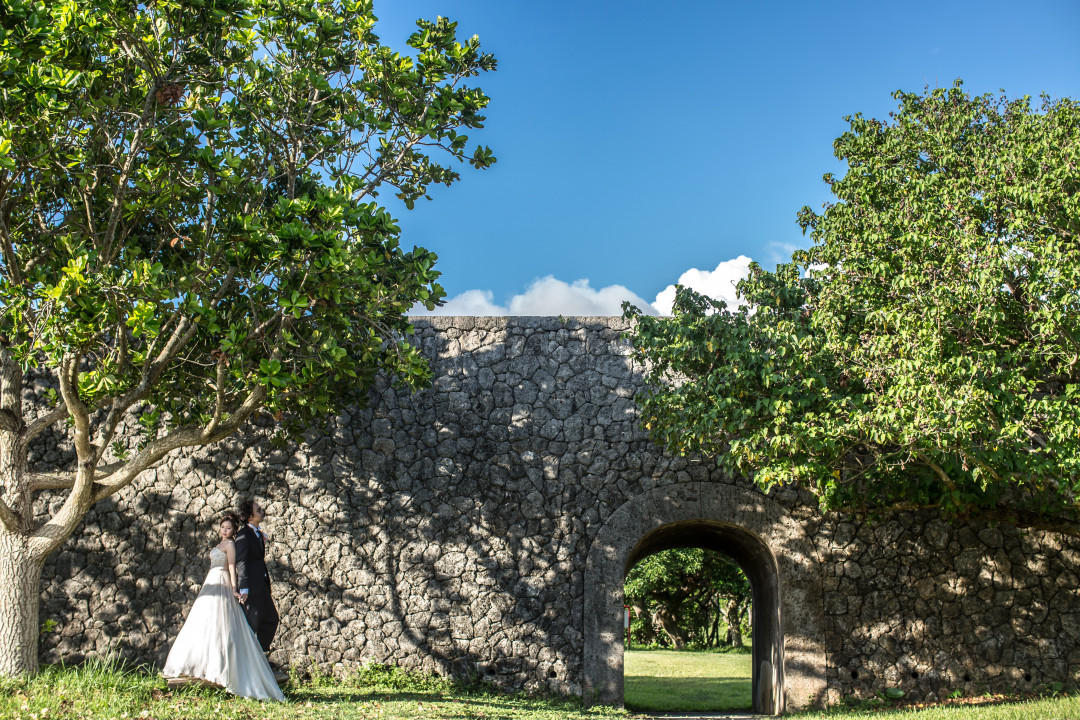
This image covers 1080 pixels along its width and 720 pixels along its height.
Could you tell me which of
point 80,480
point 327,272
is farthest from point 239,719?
point 327,272

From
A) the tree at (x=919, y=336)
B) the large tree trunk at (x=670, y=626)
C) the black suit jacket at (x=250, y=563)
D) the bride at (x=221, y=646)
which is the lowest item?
the large tree trunk at (x=670, y=626)

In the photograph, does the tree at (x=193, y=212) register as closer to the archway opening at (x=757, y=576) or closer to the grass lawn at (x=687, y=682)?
the archway opening at (x=757, y=576)

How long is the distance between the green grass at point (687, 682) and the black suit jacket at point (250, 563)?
4.96 meters

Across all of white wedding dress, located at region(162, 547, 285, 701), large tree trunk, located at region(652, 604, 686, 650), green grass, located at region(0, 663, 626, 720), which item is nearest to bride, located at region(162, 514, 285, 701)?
white wedding dress, located at region(162, 547, 285, 701)

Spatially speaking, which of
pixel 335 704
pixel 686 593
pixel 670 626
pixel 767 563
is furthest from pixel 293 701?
pixel 670 626

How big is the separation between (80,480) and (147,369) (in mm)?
1330

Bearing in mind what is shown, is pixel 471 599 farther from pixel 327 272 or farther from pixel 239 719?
pixel 327 272

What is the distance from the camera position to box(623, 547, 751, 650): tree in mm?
21234

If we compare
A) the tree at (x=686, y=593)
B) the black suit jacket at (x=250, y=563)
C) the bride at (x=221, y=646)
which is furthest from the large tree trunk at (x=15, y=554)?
the tree at (x=686, y=593)

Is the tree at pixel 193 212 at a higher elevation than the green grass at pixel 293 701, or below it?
higher

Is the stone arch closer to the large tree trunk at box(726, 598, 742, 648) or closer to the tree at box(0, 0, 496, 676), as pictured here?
the tree at box(0, 0, 496, 676)

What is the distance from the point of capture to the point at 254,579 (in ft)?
26.2

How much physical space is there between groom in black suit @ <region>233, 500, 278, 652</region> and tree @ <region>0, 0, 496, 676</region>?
1234 millimetres

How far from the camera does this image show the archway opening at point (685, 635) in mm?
12156
